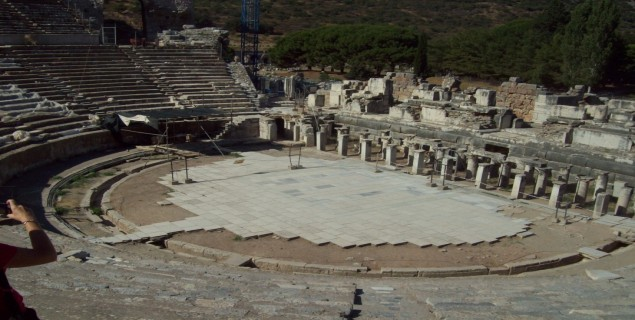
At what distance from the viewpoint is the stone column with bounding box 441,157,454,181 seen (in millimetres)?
17891

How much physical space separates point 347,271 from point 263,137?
13.6 metres

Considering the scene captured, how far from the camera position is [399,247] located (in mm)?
12203

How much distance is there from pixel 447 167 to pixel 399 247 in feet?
22.4

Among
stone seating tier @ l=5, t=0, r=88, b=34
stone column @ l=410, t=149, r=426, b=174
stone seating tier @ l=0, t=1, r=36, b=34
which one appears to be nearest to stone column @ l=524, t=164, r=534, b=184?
stone column @ l=410, t=149, r=426, b=174

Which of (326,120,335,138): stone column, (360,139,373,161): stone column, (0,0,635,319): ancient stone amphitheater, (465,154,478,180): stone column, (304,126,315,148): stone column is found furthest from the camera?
(326,120,335,138): stone column

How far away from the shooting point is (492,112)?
2217 centimetres

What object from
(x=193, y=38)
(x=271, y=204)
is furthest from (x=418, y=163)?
(x=193, y=38)

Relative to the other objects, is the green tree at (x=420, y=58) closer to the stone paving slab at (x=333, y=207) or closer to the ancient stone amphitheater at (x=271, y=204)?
the ancient stone amphitheater at (x=271, y=204)

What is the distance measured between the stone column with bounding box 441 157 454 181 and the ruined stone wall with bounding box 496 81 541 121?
25.0 ft

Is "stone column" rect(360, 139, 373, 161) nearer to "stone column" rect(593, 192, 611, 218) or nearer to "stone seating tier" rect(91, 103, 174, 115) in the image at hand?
"stone column" rect(593, 192, 611, 218)

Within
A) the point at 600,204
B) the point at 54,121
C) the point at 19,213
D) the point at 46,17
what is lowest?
the point at 600,204

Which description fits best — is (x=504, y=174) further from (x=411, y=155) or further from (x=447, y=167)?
(x=411, y=155)

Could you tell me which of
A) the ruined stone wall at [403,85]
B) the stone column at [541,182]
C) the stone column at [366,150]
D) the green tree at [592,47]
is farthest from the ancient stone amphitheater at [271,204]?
the green tree at [592,47]

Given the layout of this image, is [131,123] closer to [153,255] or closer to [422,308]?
[153,255]
